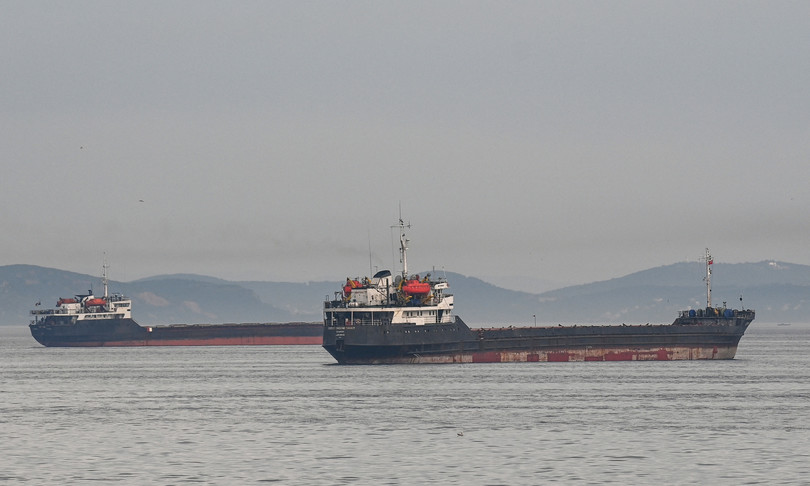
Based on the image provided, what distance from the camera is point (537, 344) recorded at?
124 meters

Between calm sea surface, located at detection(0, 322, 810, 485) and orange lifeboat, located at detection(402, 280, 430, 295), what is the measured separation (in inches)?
278

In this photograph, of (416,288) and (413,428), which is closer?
(413,428)

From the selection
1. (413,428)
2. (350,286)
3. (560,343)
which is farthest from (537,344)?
(413,428)

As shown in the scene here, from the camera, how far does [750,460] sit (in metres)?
51.7

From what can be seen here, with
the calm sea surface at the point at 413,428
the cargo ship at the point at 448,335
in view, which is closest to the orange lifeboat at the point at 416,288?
the cargo ship at the point at 448,335

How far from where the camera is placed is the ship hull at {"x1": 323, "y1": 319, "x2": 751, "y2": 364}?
11012cm

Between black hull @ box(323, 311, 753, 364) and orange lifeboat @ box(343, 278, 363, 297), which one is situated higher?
orange lifeboat @ box(343, 278, 363, 297)

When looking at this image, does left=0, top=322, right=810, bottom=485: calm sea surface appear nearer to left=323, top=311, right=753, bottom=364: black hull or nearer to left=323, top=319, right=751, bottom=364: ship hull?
left=323, top=319, right=751, bottom=364: ship hull

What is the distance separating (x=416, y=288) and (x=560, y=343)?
21.3 m

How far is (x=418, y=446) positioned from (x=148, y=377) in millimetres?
61882

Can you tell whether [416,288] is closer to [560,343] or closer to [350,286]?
[350,286]

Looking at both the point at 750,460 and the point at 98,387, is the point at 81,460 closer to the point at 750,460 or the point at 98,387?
the point at 750,460

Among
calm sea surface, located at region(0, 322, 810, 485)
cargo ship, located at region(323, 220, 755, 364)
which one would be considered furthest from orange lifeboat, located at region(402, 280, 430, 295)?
calm sea surface, located at region(0, 322, 810, 485)

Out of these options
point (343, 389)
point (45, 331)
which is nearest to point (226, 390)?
point (343, 389)
